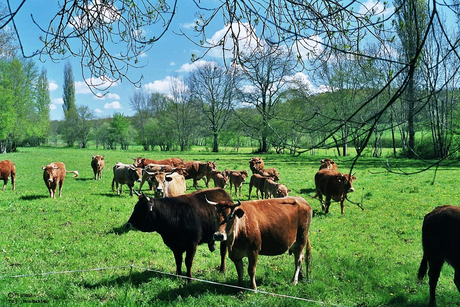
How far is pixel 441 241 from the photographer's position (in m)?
4.88

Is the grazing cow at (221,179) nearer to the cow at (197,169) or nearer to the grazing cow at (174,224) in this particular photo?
the cow at (197,169)

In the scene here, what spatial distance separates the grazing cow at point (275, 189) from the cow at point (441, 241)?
6678 millimetres

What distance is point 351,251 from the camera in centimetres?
751

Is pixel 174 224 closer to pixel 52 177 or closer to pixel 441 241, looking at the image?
pixel 441 241

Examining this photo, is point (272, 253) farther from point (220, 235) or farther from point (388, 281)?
point (388, 281)

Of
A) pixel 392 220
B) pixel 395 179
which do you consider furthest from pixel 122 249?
pixel 395 179

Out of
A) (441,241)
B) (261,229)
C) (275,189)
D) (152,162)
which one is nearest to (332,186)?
(275,189)

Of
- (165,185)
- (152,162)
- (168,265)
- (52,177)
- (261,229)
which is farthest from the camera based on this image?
(152,162)

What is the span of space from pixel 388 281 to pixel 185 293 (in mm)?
3686

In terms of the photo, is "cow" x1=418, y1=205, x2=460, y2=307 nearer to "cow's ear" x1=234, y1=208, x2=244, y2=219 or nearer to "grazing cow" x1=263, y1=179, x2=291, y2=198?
"cow's ear" x1=234, y1=208, x2=244, y2=219

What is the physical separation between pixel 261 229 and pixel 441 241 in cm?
277

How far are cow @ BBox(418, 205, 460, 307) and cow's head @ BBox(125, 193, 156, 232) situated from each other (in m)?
4.67

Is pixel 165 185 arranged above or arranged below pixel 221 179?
above

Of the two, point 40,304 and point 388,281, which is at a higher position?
point 40,304
